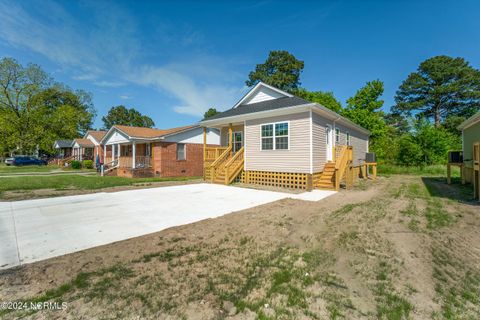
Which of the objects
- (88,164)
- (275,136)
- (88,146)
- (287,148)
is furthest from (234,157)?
(88,146)

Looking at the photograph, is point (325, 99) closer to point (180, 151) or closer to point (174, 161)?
point (180, 151)

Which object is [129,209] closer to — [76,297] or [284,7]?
[76,297]

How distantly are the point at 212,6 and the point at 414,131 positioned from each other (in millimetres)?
21794

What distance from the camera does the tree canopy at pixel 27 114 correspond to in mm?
30517

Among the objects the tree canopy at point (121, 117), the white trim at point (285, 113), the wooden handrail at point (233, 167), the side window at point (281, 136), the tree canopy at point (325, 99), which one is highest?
the tree canopy at point (121, 117)

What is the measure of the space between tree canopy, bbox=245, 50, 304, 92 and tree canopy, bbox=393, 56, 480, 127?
17.1 meters

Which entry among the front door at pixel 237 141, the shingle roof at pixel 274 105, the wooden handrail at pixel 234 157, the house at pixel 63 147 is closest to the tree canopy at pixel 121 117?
the house at pixel 63 147

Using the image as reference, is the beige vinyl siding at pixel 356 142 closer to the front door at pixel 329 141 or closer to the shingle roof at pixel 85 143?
the front door at pixel 329 141

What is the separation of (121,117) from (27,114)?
32.9 m

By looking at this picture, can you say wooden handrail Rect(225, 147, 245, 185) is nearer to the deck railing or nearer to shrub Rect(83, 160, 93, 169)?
the deck railing

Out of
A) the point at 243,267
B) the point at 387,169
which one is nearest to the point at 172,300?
the point at 243,267

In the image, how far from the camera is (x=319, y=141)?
33.5 feet

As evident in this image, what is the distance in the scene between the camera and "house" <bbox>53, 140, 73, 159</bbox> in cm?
3375

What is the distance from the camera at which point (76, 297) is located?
7.07 ft
